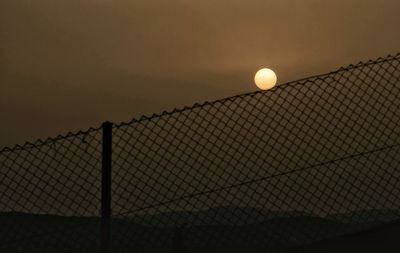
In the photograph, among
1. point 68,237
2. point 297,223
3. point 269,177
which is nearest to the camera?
point 269,177

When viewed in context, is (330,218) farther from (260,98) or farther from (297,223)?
(260,98)

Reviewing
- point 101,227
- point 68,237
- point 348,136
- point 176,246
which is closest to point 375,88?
point 348,136

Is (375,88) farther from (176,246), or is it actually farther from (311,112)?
(176,246)

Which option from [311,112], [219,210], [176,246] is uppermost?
[311,112]

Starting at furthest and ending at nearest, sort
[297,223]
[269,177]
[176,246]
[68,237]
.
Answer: [297,223] → [68,237] → [269,177] → [176,246]

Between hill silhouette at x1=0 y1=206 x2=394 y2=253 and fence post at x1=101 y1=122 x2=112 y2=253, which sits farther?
hill silhouette at x1=0 y1=206 x2=394 y2=253

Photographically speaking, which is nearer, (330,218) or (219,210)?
(219,210)

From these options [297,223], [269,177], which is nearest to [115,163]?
[269,177]

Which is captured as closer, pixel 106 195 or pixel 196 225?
pixel 106 195

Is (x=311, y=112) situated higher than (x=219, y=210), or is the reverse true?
(x=311, y=112)

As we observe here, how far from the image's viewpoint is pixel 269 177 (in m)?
3.98

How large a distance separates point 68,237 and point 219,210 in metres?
1.17

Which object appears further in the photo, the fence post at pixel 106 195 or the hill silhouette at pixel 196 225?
the hill silhouette at pixel 196 225

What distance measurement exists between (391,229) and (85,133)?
2.24 meters
